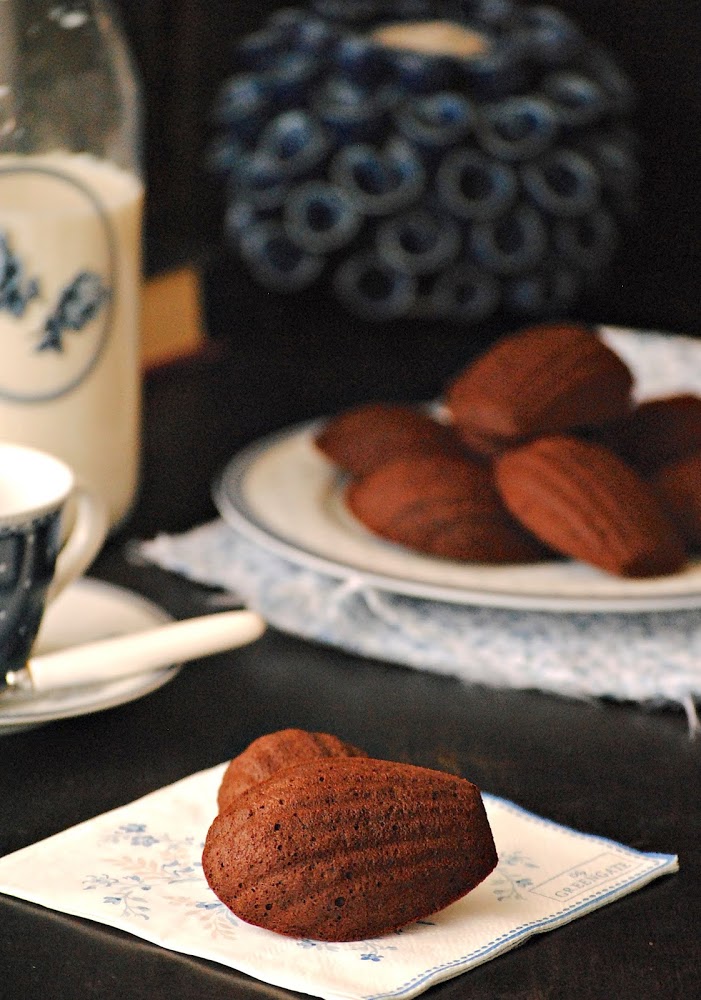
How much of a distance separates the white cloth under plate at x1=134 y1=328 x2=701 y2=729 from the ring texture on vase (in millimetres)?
484

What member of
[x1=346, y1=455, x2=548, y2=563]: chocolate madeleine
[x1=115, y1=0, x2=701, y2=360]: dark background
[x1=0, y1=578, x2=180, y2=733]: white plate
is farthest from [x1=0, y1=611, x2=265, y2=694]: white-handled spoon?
[x1=115, y1=0, x2=701, y2=360]: dark background

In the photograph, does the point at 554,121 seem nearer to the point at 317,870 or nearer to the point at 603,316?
the point at 603,316

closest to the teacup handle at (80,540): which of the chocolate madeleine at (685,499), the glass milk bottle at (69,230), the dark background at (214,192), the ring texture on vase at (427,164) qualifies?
the glass milk bottle at (69,230)

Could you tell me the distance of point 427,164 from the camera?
1.05m

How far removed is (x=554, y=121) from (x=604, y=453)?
1.78 feet

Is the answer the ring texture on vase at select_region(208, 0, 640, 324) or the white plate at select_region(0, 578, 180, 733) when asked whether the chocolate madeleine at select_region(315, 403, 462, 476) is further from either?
the ring texture on vase at select_region(208, 0, 640, 324)

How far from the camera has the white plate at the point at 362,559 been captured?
541 mm

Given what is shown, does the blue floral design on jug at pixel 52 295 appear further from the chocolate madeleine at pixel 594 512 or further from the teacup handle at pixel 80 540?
the chocolate madeleine at pixel 594 512

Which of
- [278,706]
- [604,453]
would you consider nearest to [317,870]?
[278,706]

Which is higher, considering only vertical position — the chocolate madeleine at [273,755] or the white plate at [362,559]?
the chocolate madeleine at [273,755]

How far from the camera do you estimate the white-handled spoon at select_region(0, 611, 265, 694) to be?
0.48 m

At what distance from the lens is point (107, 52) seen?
2.12 feet

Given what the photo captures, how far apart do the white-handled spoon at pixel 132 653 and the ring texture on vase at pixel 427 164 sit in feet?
2.05

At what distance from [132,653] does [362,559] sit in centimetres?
13
